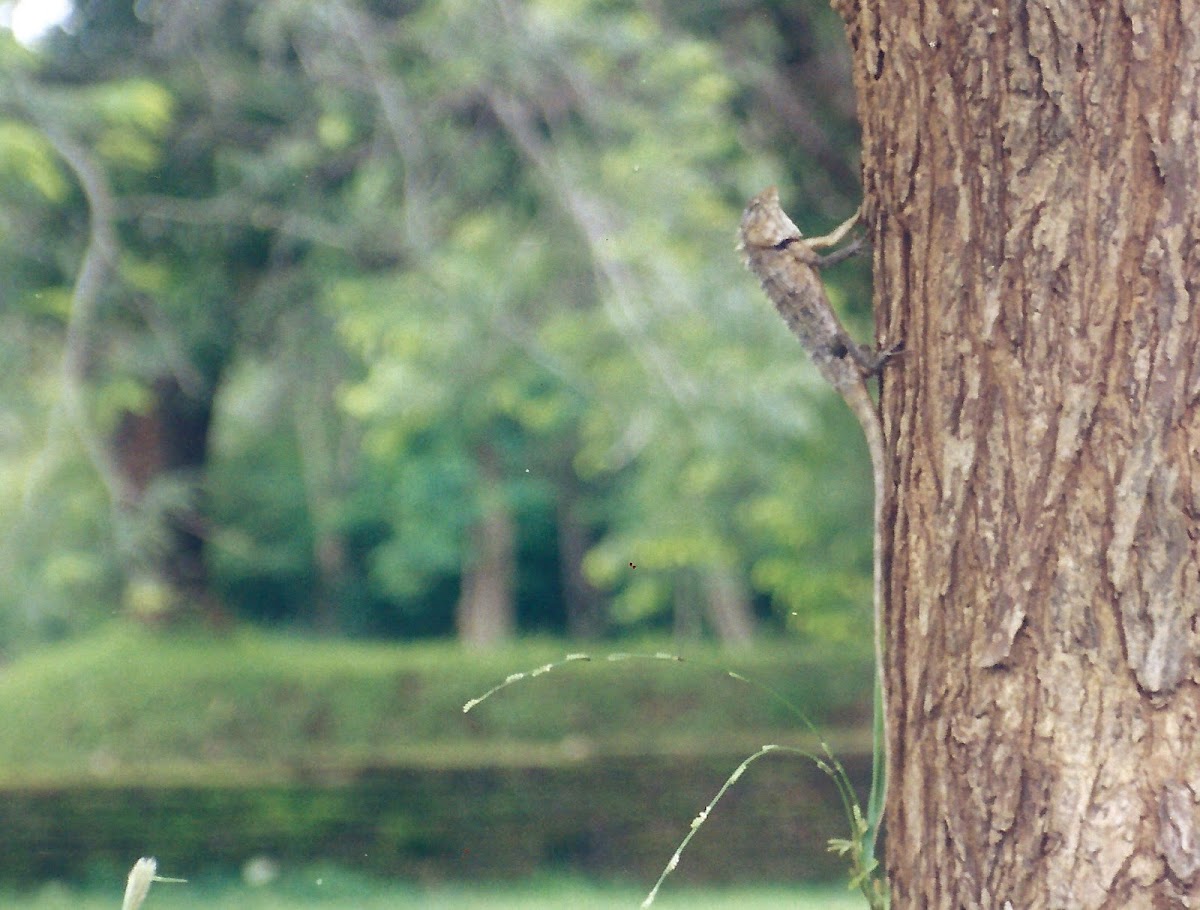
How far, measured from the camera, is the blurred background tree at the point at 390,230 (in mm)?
7102

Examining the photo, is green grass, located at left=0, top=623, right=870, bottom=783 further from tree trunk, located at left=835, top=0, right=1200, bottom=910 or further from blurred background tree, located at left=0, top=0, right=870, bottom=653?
tree trunk, located at left=835, top=0, right=1200, bottom=910

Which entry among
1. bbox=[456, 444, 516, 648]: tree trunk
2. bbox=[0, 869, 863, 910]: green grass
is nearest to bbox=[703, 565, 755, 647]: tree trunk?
bbox=[456, 444, 516, 648]: tree trunk

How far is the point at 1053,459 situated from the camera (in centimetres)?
158

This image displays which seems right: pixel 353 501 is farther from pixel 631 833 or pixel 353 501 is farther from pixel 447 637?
pixel 631 833

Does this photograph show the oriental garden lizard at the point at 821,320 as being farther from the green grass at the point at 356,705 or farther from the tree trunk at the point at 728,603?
the tree trunk at the point at 728,603

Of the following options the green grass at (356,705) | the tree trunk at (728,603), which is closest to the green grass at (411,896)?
the green grass at (356,705)

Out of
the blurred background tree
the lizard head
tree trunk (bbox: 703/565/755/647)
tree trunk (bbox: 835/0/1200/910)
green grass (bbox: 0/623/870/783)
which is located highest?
the blurred background tree

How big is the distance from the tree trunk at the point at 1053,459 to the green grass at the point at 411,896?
5.53 m

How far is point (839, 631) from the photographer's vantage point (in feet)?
49.3

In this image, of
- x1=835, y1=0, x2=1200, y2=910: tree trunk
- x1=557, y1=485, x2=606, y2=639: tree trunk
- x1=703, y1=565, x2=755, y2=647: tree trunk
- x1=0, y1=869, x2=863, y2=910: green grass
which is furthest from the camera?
x1=557, y1=485, x2=606, y2=639: tree trunk

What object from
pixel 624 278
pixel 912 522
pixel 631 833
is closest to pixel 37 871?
pixel 631 833

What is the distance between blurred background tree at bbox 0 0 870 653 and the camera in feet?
23.3

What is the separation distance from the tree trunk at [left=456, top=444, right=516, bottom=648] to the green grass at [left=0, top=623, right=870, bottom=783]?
1201 centimetres

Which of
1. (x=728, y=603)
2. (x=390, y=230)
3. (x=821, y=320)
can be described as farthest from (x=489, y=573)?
(x=821, y=320)
